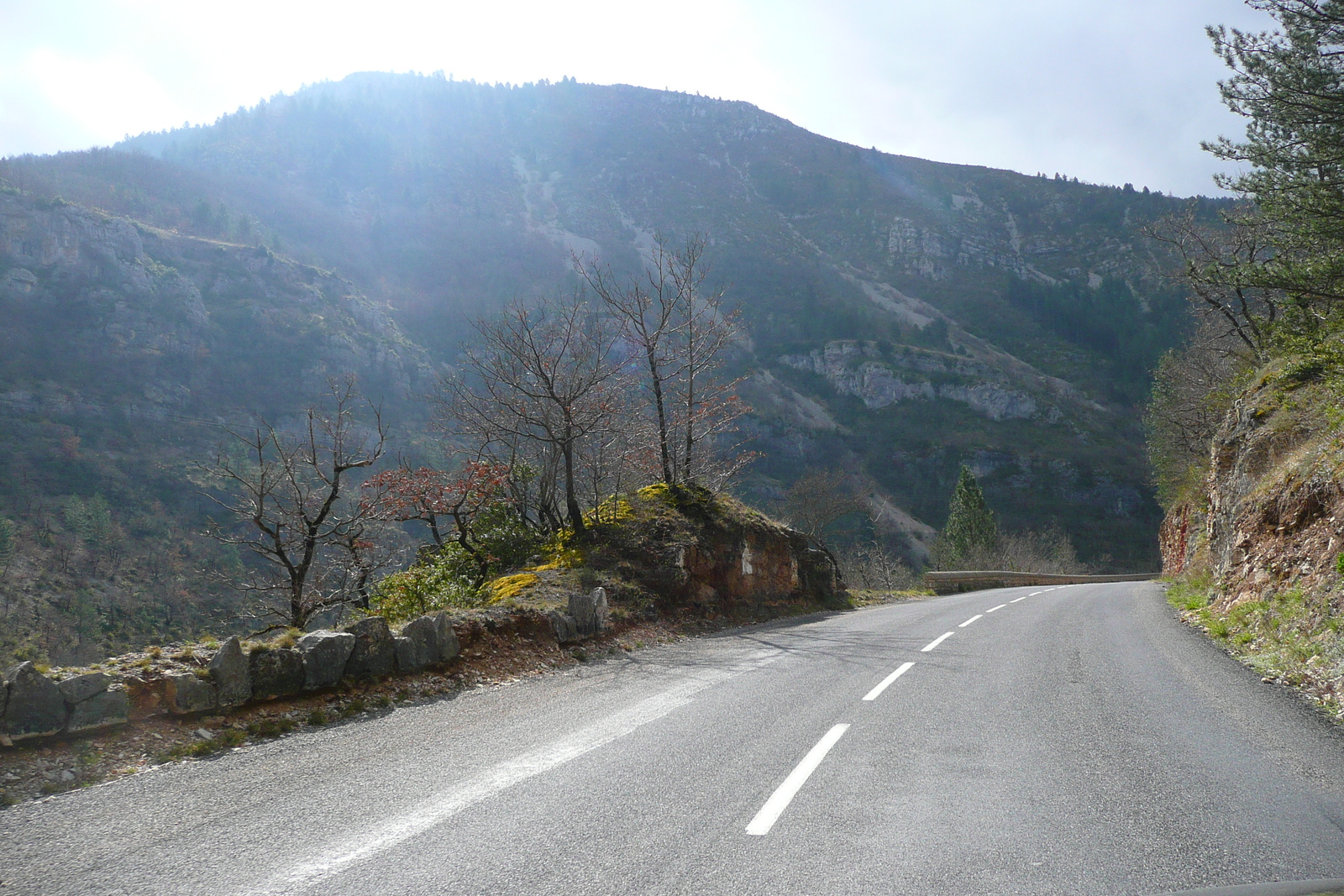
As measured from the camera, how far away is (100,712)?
513cm

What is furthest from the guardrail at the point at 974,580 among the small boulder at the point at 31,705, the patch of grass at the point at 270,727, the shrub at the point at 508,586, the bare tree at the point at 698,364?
the small boulder at the point at 31,705

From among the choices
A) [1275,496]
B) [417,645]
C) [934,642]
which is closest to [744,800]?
[417,645]

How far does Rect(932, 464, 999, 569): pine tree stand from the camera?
57.2m

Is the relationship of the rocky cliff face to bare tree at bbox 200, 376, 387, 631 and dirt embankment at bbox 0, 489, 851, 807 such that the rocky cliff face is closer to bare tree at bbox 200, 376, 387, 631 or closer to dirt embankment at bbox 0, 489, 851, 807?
dirt embankment at bbox 0, 489, 851, 807

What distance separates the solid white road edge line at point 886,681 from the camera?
274 inches

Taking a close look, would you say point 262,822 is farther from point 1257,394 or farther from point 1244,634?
point 1257,394

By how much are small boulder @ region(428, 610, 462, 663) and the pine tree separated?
174 feet

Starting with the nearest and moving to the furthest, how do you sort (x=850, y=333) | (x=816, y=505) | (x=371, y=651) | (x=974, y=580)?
(x=371, y=651) < (x=974, y=580) < (x=816, y=505) < (x=850, y=333)

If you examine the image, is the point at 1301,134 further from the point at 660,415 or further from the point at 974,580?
the point at 974,580

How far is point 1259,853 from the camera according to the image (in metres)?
3.36

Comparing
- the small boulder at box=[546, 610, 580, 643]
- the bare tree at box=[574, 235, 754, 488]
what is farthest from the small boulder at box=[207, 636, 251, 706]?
the bare tree at box=[574, 235, 754, 488]

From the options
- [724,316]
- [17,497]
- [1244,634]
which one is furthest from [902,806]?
[17,497]

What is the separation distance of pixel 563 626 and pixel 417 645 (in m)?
2.68

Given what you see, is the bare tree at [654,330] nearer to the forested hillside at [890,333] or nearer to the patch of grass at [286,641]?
the patch of grass at [286,641]
